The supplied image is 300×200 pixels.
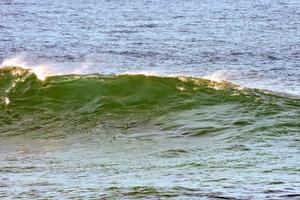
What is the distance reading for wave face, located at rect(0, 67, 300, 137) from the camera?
13789 mm

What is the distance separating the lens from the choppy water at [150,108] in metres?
8.83

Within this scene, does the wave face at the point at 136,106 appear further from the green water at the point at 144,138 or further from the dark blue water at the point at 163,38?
the dark blue water at the point at 163,38

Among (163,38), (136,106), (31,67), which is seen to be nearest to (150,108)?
(136,106)

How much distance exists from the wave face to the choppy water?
1.0 inches

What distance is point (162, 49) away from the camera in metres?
25.4

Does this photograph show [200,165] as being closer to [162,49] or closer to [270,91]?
[270,91]

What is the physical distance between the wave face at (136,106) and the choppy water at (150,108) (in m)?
0.03

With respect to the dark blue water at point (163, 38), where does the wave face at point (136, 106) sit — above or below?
below

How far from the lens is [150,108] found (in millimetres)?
15891

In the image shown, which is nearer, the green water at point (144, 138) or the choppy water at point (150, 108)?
the green water at point (144, 138)

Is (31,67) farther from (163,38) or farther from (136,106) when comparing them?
(163,38)

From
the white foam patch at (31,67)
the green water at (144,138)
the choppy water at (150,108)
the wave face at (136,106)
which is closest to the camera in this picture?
the green water at (144,138)

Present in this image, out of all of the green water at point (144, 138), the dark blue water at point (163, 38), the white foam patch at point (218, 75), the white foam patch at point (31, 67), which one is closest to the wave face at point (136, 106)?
the green water at point (144, 138)

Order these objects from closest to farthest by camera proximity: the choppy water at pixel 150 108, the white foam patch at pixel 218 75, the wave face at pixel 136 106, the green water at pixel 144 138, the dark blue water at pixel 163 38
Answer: the green water at pixel 144 138, the choppy water at pixel 150 108, the wave face at pixel 136 106, the white foam patch at pixel 218 75, the dark blue water at pixel 163 38
